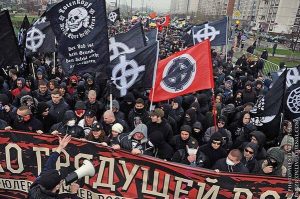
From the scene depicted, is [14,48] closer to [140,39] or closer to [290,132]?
[140,39]

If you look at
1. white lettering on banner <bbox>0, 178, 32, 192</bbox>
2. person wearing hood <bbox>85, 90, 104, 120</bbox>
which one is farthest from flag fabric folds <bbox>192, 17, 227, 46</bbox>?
white lettering on banner <bbox>0, 178, 32, 192</bbox>

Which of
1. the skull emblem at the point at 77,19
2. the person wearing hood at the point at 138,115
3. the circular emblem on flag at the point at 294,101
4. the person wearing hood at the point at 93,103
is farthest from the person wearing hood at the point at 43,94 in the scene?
the circular emblem on flag at the point at 294,101

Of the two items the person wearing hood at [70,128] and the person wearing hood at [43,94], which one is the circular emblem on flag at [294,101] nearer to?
the person wearing hood at [70,128]

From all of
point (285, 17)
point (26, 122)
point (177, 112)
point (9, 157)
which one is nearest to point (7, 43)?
point (26, 122)

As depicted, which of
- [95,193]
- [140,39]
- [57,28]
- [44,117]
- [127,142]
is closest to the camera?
[95,193]

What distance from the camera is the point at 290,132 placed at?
19.6ft

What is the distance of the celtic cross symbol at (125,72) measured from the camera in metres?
5.82

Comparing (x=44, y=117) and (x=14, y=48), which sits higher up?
(x=14, y=48)

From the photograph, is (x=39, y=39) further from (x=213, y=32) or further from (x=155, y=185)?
(x=155, y=185)

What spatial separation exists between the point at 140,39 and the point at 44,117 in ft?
7.42

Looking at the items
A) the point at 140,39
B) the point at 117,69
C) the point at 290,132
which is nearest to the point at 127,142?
the point at 117,69

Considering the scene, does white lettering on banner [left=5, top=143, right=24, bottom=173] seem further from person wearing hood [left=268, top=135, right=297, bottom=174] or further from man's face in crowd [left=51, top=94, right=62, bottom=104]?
person wearing hood [left=268, top=135, right=297, bottom=174]

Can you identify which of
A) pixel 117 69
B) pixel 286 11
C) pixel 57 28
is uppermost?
pixel 57 28

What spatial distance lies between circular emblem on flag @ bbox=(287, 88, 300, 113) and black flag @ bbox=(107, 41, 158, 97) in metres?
2.35
